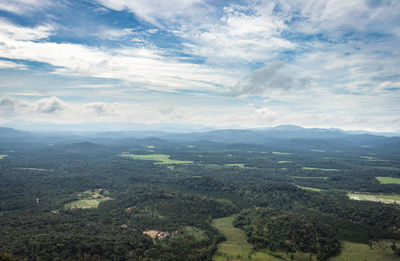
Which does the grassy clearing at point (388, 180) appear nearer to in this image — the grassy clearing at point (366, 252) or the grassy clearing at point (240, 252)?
the grassy clearing at point (366, 252)

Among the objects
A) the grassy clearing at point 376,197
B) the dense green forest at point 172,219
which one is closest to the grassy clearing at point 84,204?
the dense green forest at point 172,219

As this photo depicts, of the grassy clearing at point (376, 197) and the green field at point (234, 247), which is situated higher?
the grassy clearing at point (376, 197)

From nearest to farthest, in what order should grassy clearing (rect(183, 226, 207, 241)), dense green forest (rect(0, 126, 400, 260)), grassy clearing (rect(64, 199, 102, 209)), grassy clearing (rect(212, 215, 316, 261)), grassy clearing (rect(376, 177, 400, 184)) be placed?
dense green forest (rect(0, 126, 400, 260)), grassy clearing (rect(212, 215, 316, 261)), grassy clearing (rect(183, 226, 207, 241)), grassy clearing (rect(64, 199, 102, 209)), grassy clearing (rect(376, 177, 400, 184))

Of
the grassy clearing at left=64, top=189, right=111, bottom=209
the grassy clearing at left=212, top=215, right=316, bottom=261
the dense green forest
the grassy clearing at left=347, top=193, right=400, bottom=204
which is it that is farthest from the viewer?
the grassy clearing at left=347, top=193, right=400, bottom=204

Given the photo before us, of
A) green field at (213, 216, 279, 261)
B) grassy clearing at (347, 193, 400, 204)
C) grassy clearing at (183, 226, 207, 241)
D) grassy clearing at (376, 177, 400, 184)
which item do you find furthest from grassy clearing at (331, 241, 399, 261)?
grassy clearing at (376, 177, 400, 184)

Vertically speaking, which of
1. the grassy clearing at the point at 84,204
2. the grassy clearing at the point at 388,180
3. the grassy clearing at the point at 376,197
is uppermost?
the grassy clearing at the point at 388,180

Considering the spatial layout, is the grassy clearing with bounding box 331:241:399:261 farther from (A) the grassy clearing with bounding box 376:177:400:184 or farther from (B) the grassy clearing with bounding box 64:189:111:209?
(A) the grassy clearing with bounding box 376:177:400:184
